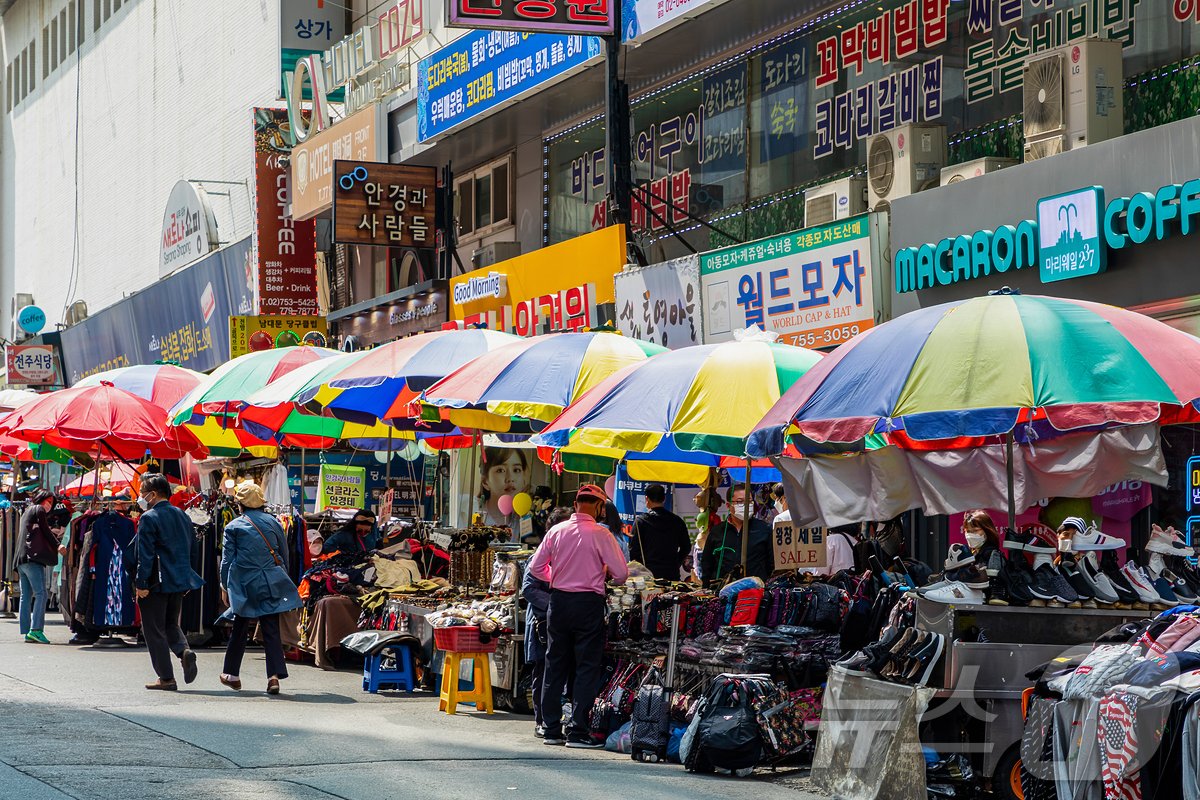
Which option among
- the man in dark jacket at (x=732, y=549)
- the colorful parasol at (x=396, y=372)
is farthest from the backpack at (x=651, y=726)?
the colorful parasol at (x=396, y=372)

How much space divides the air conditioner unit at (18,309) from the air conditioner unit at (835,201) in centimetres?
4019

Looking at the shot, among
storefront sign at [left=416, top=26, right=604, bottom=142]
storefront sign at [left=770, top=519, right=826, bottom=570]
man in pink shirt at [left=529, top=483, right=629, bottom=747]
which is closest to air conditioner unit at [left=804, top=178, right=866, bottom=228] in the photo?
storefront sign at [left=416, top=26, right=604, bottom=142]

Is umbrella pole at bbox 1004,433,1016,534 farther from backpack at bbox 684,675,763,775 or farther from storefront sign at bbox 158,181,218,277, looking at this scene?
storefront sign at bbox 158,181,218,277

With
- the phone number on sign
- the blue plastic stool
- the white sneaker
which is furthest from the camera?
the phone number on sign

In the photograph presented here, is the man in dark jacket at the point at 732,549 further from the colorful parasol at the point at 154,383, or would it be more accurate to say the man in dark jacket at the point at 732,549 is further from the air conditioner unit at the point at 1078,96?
the colorful parasol at the point at 154,383

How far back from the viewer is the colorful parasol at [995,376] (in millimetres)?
9023

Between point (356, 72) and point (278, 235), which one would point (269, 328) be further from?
point (356, 72)

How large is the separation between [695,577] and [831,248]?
11.1 ft

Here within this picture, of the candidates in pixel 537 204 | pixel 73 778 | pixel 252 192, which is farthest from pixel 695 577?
pixel 252 192

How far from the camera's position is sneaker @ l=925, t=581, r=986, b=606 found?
9.27m

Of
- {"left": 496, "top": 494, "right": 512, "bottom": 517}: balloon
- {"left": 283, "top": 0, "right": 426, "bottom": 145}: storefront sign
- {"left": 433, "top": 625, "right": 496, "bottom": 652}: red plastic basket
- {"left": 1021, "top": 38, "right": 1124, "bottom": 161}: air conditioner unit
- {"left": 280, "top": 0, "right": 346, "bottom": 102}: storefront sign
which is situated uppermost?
{"left": 280, "top": 0, "right": 346, "bottom": 102}: storefront sign

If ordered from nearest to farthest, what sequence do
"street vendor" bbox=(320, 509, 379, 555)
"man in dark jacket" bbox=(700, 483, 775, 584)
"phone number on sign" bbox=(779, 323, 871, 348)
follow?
1. "man in dark jacket" bbox=(700, 483, 775, 584)
2. "phone number on sign" bbox=(779, 323, 871, 348)
3. "street vendor" bbox=(320, 509, 379, 555)

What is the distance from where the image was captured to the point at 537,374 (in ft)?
46.2

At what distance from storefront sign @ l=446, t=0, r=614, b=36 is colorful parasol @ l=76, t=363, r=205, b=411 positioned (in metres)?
6.29
